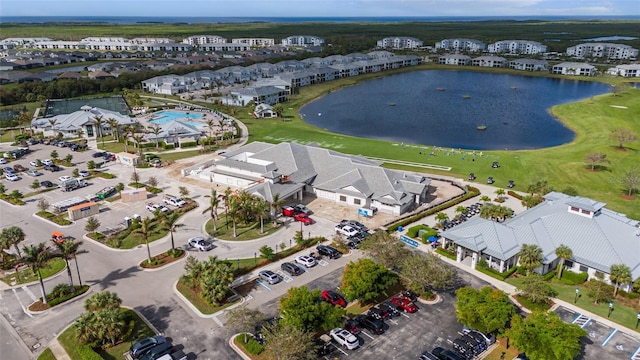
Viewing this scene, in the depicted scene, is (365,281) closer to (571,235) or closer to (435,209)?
(571,235)

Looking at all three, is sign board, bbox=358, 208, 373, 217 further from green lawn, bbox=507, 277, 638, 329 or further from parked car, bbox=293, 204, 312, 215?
green lawn, bbox=507, 277, 638, 329

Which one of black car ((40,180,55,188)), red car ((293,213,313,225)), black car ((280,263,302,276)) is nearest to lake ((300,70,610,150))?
red car ((293,213,313,225))

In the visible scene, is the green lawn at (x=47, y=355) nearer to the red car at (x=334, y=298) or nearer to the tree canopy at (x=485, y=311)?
the red car at (x=334, y=298)

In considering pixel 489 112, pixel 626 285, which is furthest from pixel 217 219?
pixel 489 112

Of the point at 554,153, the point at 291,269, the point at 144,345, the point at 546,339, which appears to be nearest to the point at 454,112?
the point at 554,153

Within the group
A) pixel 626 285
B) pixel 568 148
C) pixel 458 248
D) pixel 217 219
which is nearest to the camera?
pixel 626 285

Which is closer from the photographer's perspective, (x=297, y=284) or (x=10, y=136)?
(x=297, y=284)

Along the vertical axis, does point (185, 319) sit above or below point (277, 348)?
below

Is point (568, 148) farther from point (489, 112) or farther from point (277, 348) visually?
point (277, 348)
